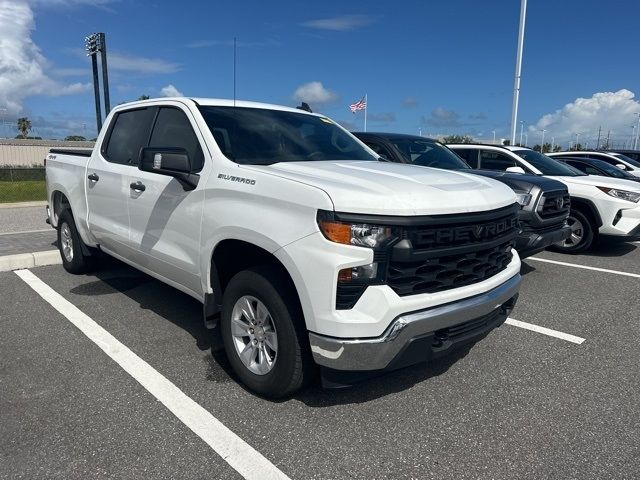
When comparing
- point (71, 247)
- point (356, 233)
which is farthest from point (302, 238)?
point (71, 247)

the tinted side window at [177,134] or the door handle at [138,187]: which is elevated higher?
the tinted side window at [177,134]

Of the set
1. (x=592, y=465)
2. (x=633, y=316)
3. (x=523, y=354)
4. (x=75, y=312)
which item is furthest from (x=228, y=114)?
(x=633, y=316)

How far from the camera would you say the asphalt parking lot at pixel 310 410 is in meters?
2.59

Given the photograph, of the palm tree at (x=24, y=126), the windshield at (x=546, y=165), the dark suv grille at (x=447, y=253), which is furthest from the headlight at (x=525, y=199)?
the palm tree at (x=24, y=126)

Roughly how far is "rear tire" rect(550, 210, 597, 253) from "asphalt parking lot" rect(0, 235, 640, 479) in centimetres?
338

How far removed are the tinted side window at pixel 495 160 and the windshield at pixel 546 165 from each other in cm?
20

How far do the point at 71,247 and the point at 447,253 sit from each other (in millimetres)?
4904

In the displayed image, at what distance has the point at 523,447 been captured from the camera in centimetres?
275

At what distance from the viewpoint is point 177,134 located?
399 centimetres

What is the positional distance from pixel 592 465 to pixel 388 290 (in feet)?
4.61

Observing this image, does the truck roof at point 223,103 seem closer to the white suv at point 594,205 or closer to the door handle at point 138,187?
the door handle at point 138,187

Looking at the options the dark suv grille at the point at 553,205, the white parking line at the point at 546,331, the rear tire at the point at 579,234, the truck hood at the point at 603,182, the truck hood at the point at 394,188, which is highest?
the truck hood at the point at 394,188

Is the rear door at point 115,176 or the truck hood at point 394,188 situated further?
the rear door at point 115,176

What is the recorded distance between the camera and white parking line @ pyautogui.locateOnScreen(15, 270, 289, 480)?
2.58m
